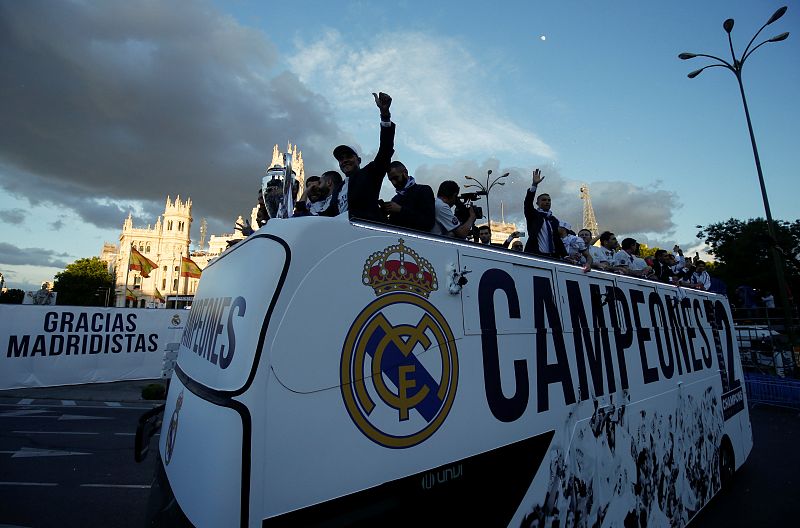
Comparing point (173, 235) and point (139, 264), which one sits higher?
point (173, 235)

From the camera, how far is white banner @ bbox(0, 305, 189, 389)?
1241 cm

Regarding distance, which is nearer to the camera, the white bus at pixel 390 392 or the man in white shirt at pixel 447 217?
the white bus at pixel 390 392

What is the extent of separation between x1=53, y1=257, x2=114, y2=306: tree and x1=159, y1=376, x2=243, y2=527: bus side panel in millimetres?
96641

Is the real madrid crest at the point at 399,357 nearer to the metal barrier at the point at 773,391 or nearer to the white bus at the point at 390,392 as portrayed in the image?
the white bus at the point at 390,392

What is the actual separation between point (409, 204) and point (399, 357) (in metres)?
1.84

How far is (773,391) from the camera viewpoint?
12.9m

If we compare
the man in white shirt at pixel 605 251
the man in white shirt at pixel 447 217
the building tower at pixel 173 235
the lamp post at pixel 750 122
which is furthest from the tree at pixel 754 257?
the building tower at pixel 173 235

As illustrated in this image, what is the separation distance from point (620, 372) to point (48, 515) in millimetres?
6800

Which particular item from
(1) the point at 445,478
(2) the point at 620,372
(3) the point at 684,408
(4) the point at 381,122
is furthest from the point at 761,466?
(4) the point at 381,122

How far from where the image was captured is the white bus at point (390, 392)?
5.27ft

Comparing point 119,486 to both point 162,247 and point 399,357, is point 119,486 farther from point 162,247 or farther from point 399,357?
point 162,247

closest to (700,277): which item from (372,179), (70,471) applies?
(372,179)

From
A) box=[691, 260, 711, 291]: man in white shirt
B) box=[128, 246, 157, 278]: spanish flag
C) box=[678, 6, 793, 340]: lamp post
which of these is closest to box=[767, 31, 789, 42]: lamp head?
box=[678, 6, 793, 340]: lamp post

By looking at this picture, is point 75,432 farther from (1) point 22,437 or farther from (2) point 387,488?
(2) point 387,488
